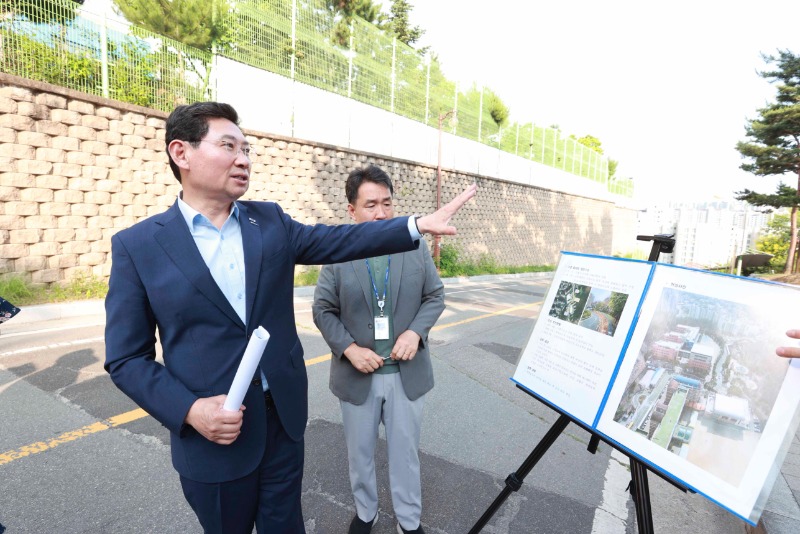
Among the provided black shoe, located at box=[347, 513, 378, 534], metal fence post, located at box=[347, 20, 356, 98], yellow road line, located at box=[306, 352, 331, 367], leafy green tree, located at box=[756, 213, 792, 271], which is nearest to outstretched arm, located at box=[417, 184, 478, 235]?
black shoe, located at box=[347, 513, 378, 534]

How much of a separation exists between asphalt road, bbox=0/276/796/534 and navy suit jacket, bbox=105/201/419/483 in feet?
3.79

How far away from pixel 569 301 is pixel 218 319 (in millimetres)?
1420

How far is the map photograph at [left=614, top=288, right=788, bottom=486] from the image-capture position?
123cm

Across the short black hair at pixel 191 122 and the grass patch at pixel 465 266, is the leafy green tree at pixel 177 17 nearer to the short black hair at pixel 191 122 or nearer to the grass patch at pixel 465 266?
the grass patch at pixel 465 266

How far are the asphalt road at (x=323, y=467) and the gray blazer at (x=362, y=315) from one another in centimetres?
85

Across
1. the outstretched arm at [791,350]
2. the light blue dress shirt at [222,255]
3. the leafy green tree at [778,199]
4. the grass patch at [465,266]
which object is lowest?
the grass patch at [465,266]

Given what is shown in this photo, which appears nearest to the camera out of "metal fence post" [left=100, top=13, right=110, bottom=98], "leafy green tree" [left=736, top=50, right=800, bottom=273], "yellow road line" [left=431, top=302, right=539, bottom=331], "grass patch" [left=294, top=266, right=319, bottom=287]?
"yellow road line" [left=431, top=302, right=539, bottom=331]

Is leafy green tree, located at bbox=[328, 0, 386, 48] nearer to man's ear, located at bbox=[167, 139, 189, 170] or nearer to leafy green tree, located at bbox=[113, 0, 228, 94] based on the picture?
leafy green tree, located at bbox=[113, 0, 228, 94]

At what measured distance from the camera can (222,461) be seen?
148 centimetres

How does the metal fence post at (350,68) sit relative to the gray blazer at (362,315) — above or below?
above

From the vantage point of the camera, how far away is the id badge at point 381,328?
2205 millimetres

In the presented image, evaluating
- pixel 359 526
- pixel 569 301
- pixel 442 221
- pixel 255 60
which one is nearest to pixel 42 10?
pixel 255 60

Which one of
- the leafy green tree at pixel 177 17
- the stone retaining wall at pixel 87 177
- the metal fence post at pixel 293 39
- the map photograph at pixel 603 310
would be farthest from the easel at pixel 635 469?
the leafy green tree at pixel 177 17

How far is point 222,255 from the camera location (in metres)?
1.53
